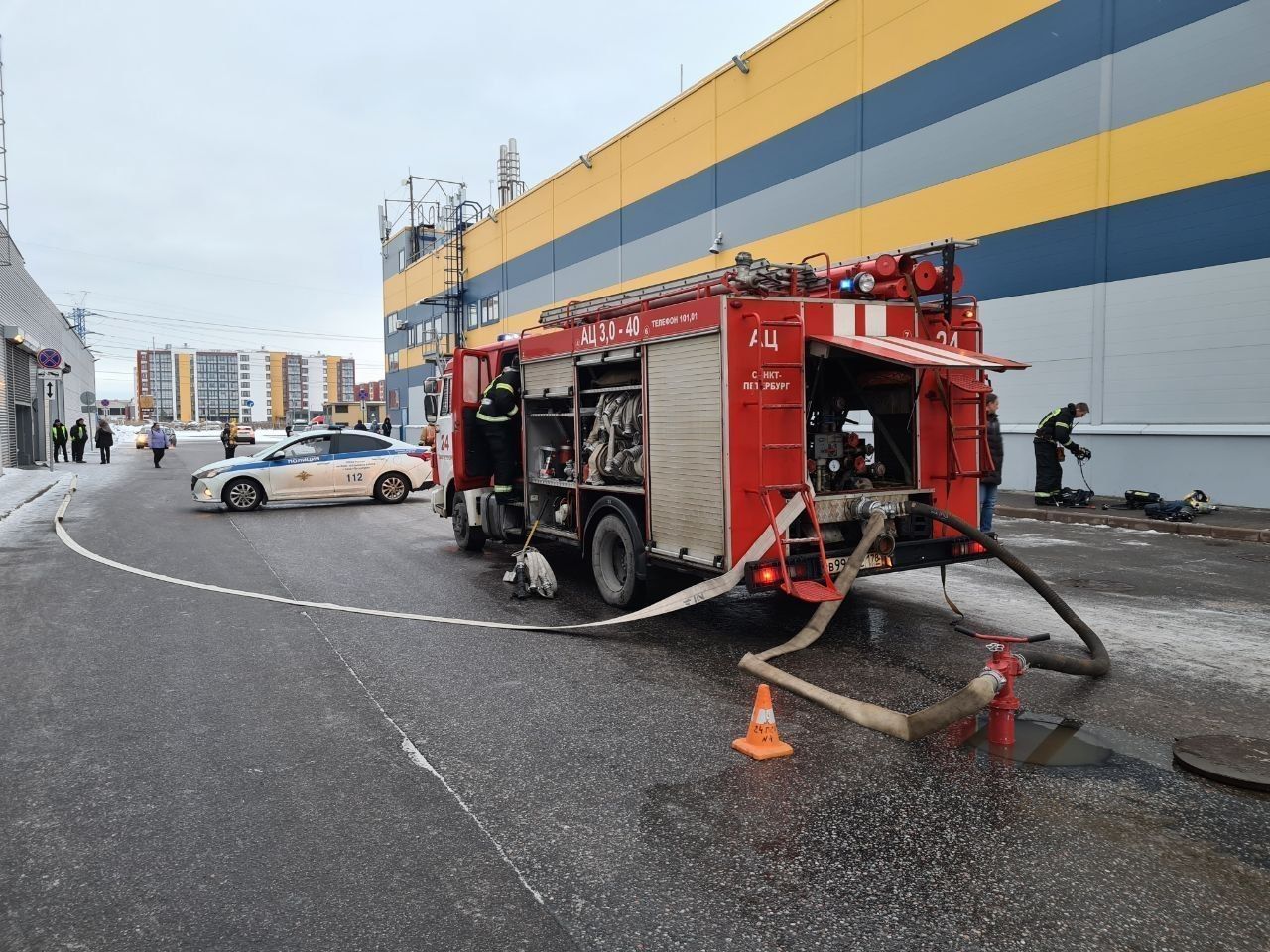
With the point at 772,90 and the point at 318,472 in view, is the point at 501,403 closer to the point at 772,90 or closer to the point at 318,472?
the point at 318,472

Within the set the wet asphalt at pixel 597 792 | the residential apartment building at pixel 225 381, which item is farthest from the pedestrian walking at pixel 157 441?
the residential apartment building at pixel 225 381

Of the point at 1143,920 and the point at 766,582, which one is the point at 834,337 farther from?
the point at 1143,920

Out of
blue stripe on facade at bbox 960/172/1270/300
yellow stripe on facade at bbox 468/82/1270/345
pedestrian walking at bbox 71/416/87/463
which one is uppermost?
yellow stripe on facade at bbox 468/82/1270/345

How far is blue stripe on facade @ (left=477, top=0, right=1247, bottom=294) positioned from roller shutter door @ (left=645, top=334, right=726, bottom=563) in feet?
39.4

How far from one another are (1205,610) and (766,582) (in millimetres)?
4073

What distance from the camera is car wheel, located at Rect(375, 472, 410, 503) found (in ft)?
59.6

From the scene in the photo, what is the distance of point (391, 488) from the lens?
18.3 m

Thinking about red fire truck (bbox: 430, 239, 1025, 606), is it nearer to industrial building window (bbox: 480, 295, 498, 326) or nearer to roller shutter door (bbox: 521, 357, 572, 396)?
roller shutter door (bbox: 521, 357, 572, 396)

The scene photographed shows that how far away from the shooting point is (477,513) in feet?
35.2

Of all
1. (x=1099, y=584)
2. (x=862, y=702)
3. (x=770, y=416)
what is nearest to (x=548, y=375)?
(x=770, y=416)

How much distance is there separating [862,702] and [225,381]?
595ft

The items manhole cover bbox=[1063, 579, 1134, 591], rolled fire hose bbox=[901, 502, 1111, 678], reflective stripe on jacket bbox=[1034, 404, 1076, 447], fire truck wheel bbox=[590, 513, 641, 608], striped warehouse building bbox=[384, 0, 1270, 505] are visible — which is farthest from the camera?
reflective stripe on jacket bbox=[1034, 404, 1076, 447]

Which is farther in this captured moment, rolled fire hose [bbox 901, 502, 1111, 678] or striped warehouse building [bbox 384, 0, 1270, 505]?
striped warehouse building [bbox 384, 0, 1270, 505]

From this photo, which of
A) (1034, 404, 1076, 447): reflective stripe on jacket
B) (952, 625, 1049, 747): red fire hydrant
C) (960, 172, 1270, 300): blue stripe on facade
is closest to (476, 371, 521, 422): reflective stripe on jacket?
(952, 625, 1049, 747): red fire hydrant
